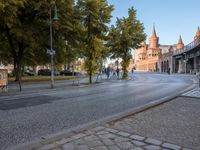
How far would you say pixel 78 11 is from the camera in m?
24.4

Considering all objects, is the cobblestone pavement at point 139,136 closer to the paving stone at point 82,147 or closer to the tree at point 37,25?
the paving stone at point 82,147

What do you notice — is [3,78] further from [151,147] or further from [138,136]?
[151,147]

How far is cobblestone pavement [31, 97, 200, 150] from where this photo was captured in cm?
437

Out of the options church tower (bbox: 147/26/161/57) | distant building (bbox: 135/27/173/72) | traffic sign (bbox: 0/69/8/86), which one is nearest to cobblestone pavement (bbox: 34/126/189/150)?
traffic sign (bbox: 0/69/8/86)

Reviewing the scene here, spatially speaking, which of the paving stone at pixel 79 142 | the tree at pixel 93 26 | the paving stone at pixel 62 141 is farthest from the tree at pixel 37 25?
the paving stone at pixel 79 142

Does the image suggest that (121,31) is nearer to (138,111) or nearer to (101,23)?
(101,23)

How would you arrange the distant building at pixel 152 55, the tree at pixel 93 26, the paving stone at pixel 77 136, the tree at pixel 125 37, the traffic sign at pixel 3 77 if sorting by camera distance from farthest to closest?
the distant building at pixel 152 55, the tree at pixel 125 37, the tree at pixel 93 26, the traffic sign at pixel 3 77, the paving stone at pixel 77 136

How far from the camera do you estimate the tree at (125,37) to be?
32.1 m

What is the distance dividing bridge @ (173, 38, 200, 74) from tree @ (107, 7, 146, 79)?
28.7 metres

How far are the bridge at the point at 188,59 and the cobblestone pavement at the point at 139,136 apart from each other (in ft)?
177

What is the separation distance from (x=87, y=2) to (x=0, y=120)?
61.6ft

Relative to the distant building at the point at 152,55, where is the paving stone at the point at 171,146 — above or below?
below

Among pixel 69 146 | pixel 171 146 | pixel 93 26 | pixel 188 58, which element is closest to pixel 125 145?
pixel 171 146

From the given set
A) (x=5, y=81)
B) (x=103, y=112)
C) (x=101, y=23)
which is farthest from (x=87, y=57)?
(x=103, y=112)
